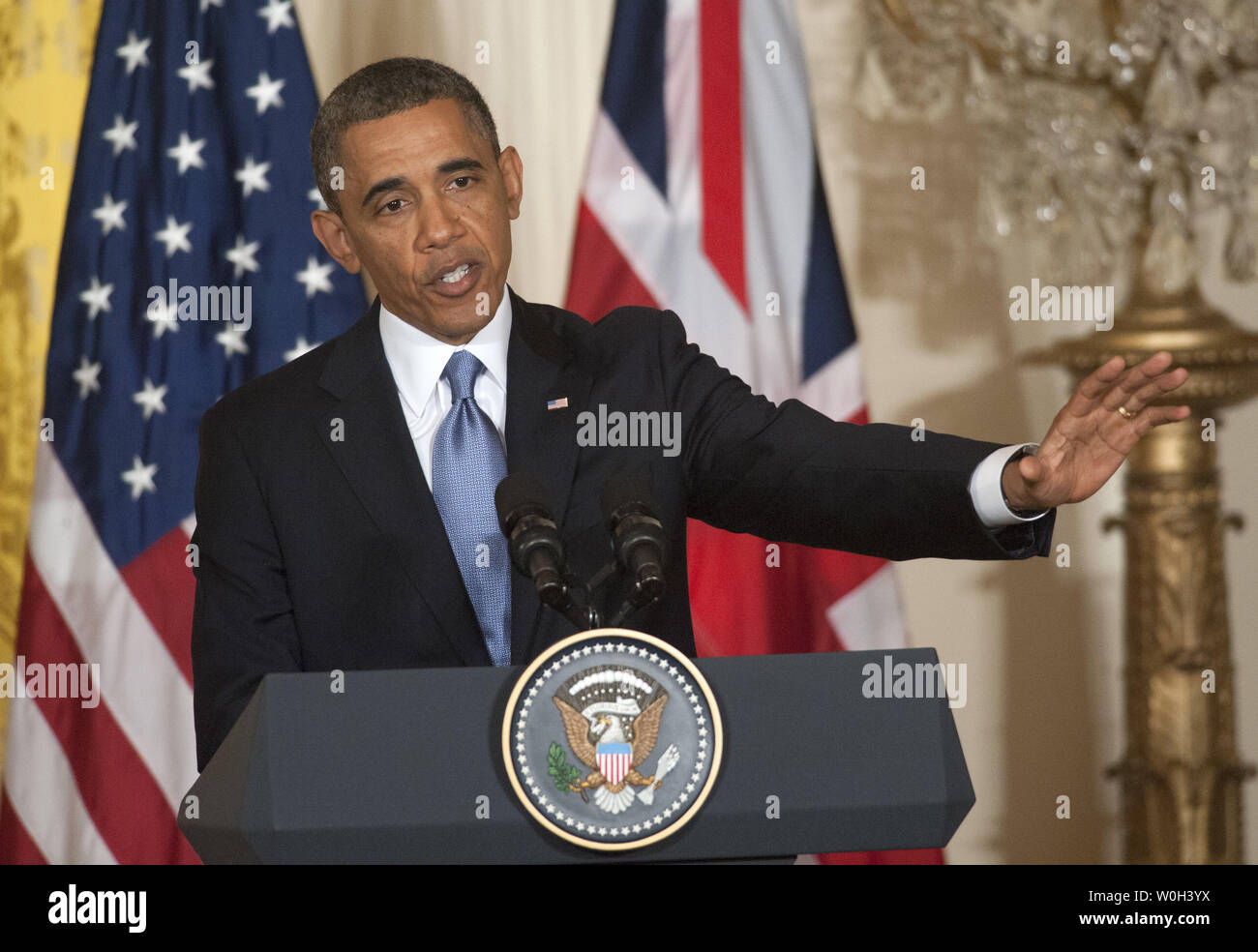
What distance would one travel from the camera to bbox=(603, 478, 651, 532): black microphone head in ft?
5.51

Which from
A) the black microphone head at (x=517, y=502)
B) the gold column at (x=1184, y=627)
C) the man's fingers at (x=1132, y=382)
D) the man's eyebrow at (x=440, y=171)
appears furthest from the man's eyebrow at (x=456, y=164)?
the gold column at (x=1184, y=627)

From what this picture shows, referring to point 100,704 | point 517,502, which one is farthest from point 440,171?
point 100,704

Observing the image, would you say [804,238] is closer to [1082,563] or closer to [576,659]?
[1082,563]

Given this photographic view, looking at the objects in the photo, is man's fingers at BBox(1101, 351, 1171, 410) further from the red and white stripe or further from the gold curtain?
the gold curtain

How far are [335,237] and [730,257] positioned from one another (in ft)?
6.46

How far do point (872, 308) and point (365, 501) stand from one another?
285cm

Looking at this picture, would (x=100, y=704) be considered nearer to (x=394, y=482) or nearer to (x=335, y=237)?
(x=335, y=237)

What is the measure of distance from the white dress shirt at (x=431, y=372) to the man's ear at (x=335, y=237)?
4.6 inches

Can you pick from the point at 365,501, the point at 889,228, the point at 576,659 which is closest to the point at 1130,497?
the point at 889,228

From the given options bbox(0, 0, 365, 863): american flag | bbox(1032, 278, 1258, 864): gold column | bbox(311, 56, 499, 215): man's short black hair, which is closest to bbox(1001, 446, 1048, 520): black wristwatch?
bbox(311, 56, 499, 215): man's short black hair

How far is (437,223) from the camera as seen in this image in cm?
228

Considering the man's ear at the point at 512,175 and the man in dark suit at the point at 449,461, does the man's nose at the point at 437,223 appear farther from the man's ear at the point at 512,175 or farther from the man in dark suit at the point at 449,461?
the man's ear at the point at 512,175

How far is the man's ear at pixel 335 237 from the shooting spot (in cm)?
247

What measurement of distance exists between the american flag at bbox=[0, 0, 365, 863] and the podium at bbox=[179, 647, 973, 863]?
8.83 feet
